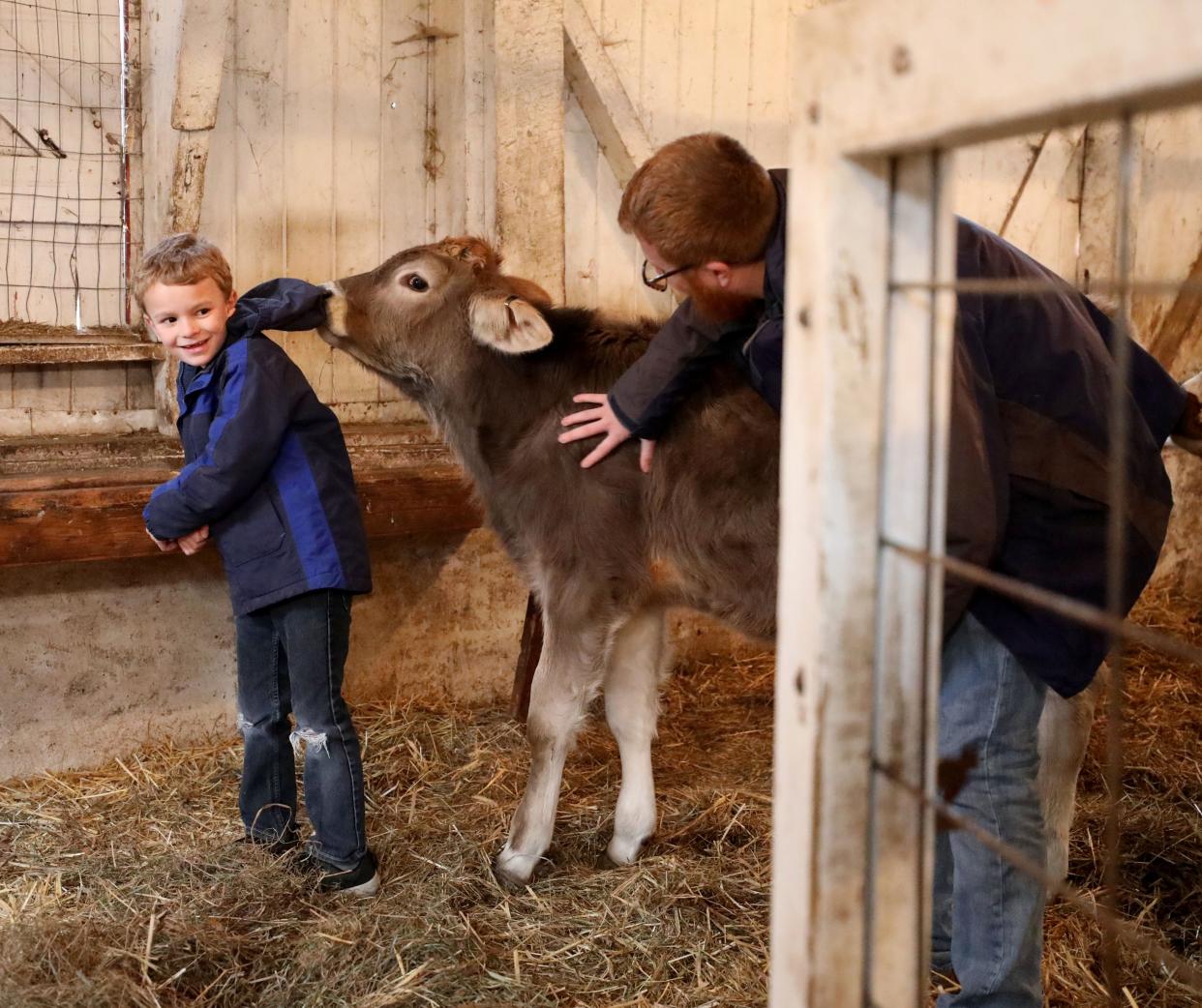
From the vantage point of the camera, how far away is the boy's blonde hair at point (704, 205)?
9.79ft

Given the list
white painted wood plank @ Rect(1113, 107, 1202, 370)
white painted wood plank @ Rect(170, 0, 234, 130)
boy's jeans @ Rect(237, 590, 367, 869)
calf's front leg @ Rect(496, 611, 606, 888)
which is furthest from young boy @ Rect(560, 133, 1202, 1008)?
white painted wood plank @ Rect(1113, 107, 1202, 370)

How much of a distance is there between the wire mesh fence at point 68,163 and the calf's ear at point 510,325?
1939mm

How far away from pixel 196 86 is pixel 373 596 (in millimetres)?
2119

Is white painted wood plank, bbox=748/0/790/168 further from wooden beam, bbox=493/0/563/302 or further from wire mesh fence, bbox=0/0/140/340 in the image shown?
wire mesh fence, bbox=0/0/140/340

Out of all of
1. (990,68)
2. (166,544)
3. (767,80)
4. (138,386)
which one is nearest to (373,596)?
(138,386)

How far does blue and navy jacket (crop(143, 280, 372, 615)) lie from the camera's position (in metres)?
3.48

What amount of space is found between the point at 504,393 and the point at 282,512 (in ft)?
3.02

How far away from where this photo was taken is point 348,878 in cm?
370

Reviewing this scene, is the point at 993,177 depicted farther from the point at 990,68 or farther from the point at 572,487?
the point at 990,68

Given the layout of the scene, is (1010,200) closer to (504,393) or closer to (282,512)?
(504,393)

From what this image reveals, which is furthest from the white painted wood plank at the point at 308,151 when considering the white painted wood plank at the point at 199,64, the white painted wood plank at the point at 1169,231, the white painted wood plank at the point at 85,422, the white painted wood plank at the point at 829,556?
the white painted wood plank at the point at 1169,231

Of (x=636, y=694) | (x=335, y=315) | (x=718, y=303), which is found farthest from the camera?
(x=636, y=694)

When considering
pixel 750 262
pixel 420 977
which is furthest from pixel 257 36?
pixel 420 977

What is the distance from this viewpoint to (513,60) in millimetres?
4797
